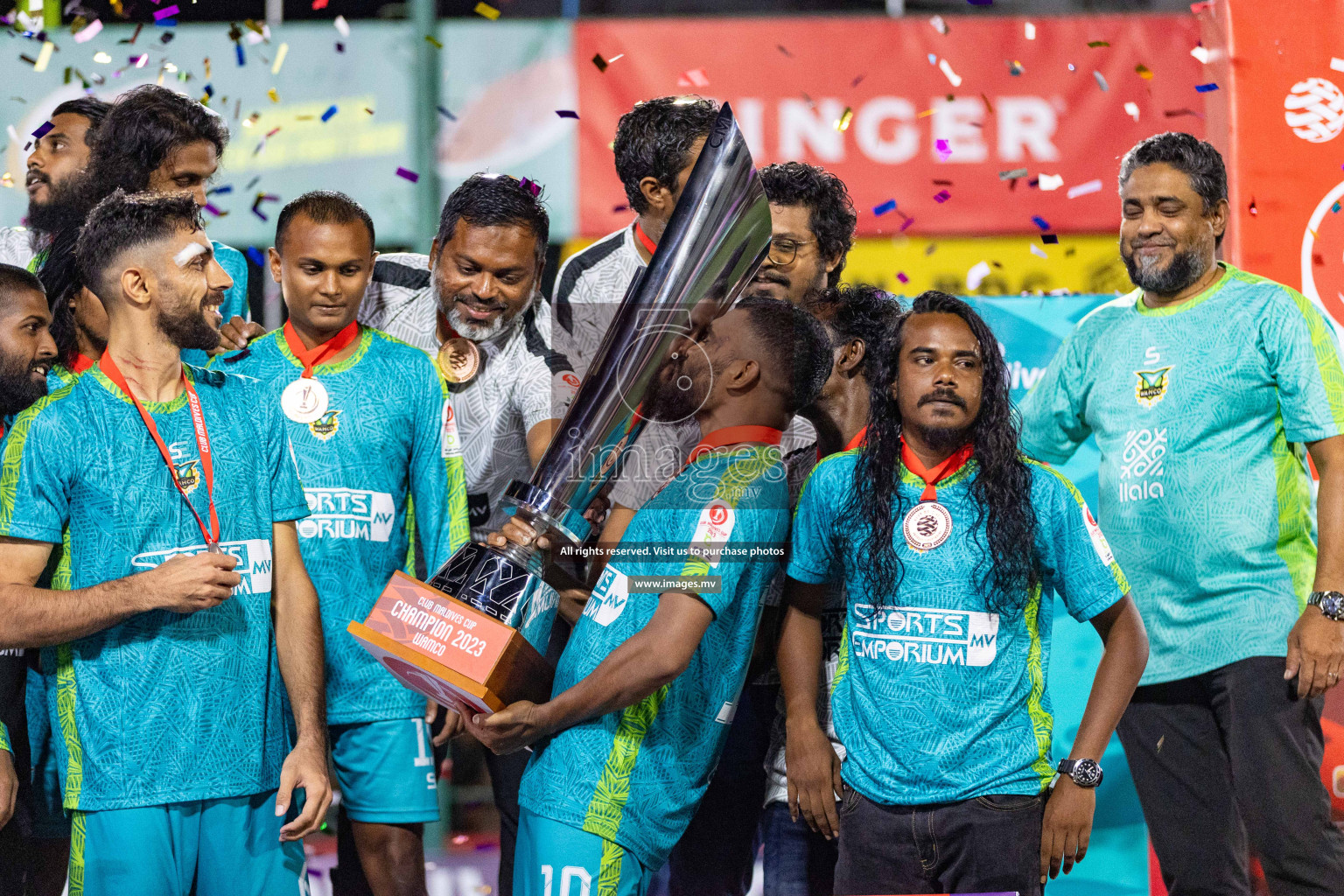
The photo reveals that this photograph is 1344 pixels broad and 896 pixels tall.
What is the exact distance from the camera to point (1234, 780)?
295cm

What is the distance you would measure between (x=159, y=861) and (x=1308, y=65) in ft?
11.9

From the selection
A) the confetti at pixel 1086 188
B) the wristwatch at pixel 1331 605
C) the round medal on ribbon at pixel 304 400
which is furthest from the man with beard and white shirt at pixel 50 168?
the confetti at pixel 1086 188

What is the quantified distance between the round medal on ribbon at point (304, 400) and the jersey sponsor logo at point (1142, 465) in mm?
1942

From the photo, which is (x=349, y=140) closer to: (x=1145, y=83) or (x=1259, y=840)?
(x=1145, y=83)

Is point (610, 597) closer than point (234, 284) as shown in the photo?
Yes

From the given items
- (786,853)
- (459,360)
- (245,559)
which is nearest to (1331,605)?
(786,853)

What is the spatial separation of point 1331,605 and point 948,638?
1034 mm

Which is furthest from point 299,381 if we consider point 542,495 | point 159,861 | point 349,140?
point 349,140

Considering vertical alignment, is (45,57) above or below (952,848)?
above

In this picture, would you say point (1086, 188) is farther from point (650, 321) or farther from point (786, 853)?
point (786, 853)

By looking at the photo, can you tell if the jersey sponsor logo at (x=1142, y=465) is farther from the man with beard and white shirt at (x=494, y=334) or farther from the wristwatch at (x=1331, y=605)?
the man with beard and white shirt at (x=494, y=334)

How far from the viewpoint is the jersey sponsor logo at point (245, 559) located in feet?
7.72

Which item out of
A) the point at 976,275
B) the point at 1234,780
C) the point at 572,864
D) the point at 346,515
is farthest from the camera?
the point at 976,275

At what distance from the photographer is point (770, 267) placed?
123 inches
